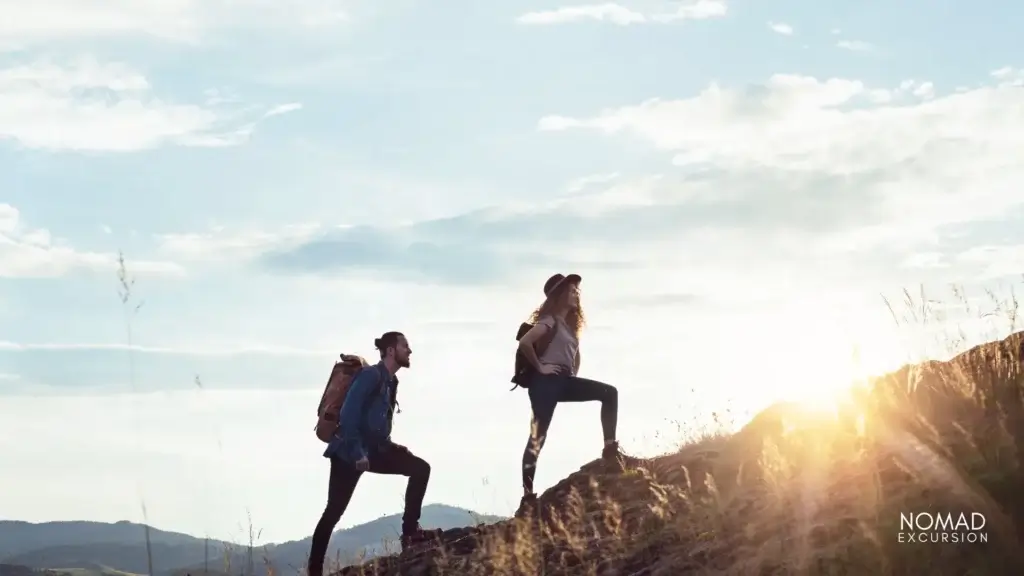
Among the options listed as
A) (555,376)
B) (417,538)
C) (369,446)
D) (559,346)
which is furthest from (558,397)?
(369,446)

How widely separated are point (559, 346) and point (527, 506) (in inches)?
68.9

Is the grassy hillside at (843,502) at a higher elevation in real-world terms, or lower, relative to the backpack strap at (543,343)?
lower

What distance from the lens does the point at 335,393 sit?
10.2m

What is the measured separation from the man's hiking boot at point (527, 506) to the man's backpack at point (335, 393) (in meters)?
2.08

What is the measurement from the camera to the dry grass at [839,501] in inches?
207

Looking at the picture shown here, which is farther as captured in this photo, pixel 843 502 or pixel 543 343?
pixel 543 343

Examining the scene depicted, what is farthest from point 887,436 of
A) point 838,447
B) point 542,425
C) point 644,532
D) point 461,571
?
point 542,425

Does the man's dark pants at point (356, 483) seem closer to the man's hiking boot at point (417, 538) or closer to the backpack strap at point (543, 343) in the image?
the man's hiking boot at point (417, 538)

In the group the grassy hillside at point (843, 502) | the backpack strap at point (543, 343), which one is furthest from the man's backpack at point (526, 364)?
the grassy hillside at point (843, 502)

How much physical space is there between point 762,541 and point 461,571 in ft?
10.6

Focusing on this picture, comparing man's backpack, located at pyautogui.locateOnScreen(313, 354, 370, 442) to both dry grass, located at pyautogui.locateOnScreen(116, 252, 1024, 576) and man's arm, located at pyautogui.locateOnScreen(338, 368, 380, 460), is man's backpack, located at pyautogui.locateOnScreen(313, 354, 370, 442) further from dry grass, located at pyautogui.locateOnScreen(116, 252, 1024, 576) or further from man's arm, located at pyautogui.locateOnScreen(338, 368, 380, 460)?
dry grass, located at pyautogui.locateOnScreen(116, 252, 1024, 576)

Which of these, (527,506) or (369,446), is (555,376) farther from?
(369,446)

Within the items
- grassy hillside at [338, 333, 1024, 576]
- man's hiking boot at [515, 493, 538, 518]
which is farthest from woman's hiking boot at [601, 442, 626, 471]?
grassy hillside at [338, 333, 1024, 576]

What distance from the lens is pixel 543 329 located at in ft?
36.6
